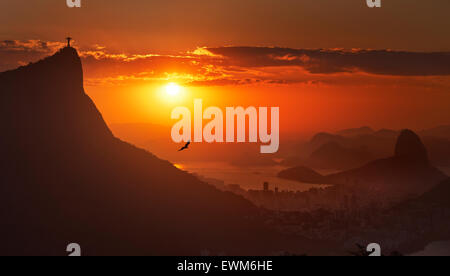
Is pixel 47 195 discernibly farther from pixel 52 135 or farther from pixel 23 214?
pixel 52 135

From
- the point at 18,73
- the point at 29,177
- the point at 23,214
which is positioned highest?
the point at 18,73

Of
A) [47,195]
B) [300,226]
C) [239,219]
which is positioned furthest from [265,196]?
[47,195]

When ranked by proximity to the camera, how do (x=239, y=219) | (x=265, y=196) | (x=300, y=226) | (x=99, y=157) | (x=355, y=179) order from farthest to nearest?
(x=355, y=179) → (x=265, y=196) → (x=300, y=226) → (x=239, y=219) → (x=99, y=157)

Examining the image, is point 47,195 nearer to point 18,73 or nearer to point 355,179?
point 18,73

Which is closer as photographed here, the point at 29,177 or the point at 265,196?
the point at 29,177

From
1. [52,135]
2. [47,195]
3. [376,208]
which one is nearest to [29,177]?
[47,195]
